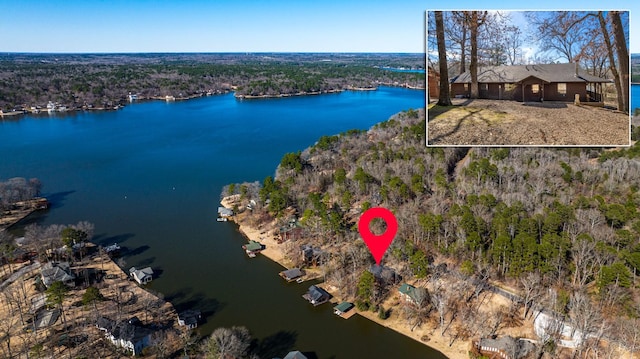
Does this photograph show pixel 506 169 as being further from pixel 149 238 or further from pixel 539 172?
pixel 149 238

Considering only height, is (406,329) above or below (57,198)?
below

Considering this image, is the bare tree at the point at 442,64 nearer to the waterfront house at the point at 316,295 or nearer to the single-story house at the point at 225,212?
the waterfront house at the point at 316,295

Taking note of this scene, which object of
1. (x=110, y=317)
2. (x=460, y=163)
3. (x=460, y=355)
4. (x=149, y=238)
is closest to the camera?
(x=460, y=355)

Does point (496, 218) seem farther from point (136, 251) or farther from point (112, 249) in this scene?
point (112, 249)

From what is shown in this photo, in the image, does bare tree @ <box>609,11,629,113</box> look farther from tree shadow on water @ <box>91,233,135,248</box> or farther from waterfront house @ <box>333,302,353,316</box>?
tree shadow on water @ <box>91,233,135,248</box>

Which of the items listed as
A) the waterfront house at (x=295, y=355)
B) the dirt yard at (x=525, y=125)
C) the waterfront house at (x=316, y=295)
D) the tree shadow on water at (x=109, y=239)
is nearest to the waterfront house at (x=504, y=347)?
the waterfront house at (x=295, y=355)

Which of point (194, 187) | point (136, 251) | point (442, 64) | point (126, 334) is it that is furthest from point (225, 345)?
point (194, 187)

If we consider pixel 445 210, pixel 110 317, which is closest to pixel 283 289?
pixel 110 317
